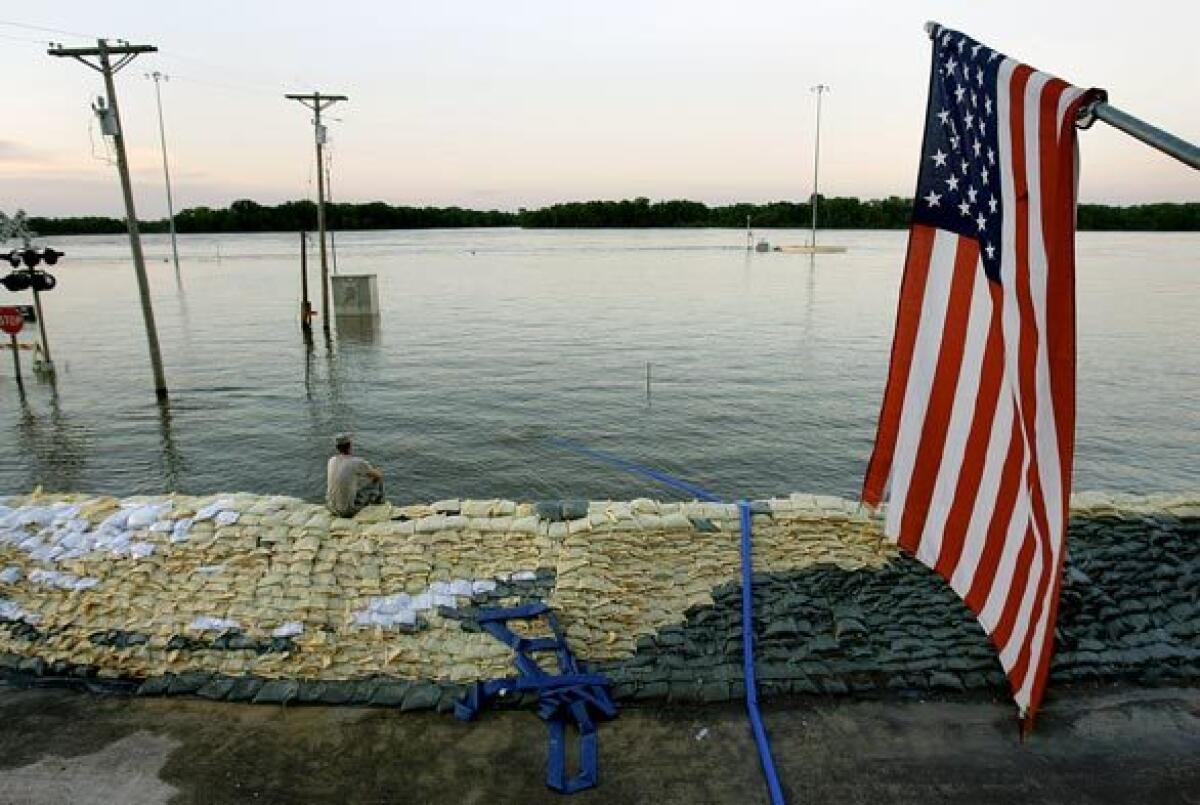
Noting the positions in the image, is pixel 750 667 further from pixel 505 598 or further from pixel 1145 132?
pixel 1145 132

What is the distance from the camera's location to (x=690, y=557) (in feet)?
29.2

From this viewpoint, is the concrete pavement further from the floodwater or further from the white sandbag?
the floodwater

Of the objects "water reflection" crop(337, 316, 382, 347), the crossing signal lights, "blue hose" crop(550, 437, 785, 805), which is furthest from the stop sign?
"blue hose" crop(550, 437, 785, 805)

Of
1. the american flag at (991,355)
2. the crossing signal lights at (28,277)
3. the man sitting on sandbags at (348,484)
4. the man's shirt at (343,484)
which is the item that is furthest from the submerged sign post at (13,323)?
the american flag at (991,355)

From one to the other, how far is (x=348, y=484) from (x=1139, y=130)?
8.70m

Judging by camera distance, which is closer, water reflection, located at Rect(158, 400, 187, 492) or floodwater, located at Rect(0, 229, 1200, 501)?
water reflection, located at Rect(158, 400, 187, 492)

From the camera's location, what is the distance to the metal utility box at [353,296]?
40719 mm

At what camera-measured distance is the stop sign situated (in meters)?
24.8

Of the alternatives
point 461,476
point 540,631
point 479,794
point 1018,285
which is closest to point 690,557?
point 540,631

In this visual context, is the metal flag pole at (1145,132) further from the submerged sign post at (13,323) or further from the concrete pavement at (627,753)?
the submerged sign post at (13,323)

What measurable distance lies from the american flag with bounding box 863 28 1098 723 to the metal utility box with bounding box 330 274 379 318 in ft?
124

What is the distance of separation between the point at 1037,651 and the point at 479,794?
13.6ft

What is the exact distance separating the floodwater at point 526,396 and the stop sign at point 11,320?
1924 mm

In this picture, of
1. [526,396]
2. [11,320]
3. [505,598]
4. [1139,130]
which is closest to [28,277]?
[11,320]
